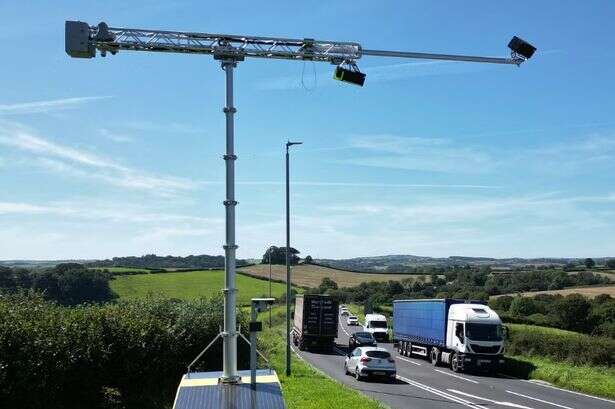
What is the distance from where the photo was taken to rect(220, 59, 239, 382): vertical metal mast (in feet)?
30.1

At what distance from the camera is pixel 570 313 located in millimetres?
59219

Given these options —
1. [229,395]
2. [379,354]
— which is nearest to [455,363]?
[379,354]

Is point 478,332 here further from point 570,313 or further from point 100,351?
point 570,313

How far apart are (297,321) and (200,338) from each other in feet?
92.2

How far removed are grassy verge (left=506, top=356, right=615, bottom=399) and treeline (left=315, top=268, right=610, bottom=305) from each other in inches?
1797

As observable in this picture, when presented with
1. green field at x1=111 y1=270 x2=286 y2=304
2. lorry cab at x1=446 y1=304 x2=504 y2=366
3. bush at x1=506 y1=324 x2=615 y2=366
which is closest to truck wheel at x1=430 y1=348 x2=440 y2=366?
lorry cab at x1=446 y1=304 x2=504 y2=366

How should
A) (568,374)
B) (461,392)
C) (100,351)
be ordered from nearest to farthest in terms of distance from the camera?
(100,351), (461,392), (568,374)

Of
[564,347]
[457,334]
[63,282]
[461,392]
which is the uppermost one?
[63,282]

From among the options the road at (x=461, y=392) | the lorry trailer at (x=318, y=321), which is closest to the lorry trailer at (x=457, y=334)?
the road at (x=461, y=392)

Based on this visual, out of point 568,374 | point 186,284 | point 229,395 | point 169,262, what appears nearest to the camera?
point 229,395

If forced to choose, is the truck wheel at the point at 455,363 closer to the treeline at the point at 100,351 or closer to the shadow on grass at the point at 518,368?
the shadow on grass at the point at 518,368

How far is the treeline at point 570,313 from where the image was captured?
2227 inches

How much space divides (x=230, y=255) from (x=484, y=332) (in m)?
24.7

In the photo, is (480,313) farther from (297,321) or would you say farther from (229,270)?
(229,270)
